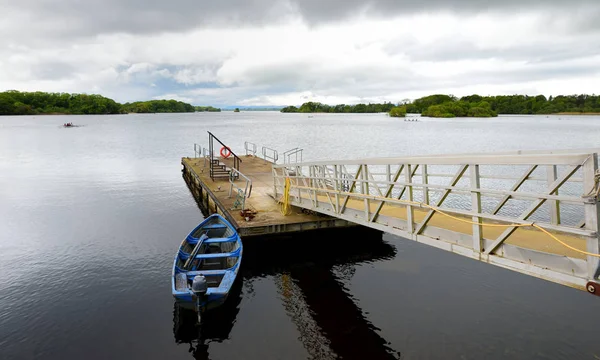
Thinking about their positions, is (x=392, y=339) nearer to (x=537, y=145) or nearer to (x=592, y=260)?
(x=592, y=260)

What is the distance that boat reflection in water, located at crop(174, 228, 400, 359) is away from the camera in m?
8.68

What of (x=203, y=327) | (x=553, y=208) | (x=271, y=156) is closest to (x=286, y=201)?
(x=203, y=327)

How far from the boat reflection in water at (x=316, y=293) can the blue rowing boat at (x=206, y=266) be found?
2.36 feet

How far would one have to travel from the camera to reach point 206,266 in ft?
41.9

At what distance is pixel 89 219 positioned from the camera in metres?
19.0

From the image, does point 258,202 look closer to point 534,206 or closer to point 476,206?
point 476,206

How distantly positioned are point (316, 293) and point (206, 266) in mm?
3978

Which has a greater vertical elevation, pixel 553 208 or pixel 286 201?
pixel 553 208

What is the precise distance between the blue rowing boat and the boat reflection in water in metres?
0.72

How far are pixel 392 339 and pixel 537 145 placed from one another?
52.4 m

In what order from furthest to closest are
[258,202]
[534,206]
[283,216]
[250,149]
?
[250,149], [258,202], [283,216], [534,206]

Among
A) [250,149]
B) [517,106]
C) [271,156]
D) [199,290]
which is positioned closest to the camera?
[199,290]

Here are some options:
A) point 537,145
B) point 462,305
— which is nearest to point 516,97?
point 537,145

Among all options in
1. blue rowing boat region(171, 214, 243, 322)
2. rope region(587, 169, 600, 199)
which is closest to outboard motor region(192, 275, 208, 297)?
blue rowing boat region(171, 214, 243, 322)
